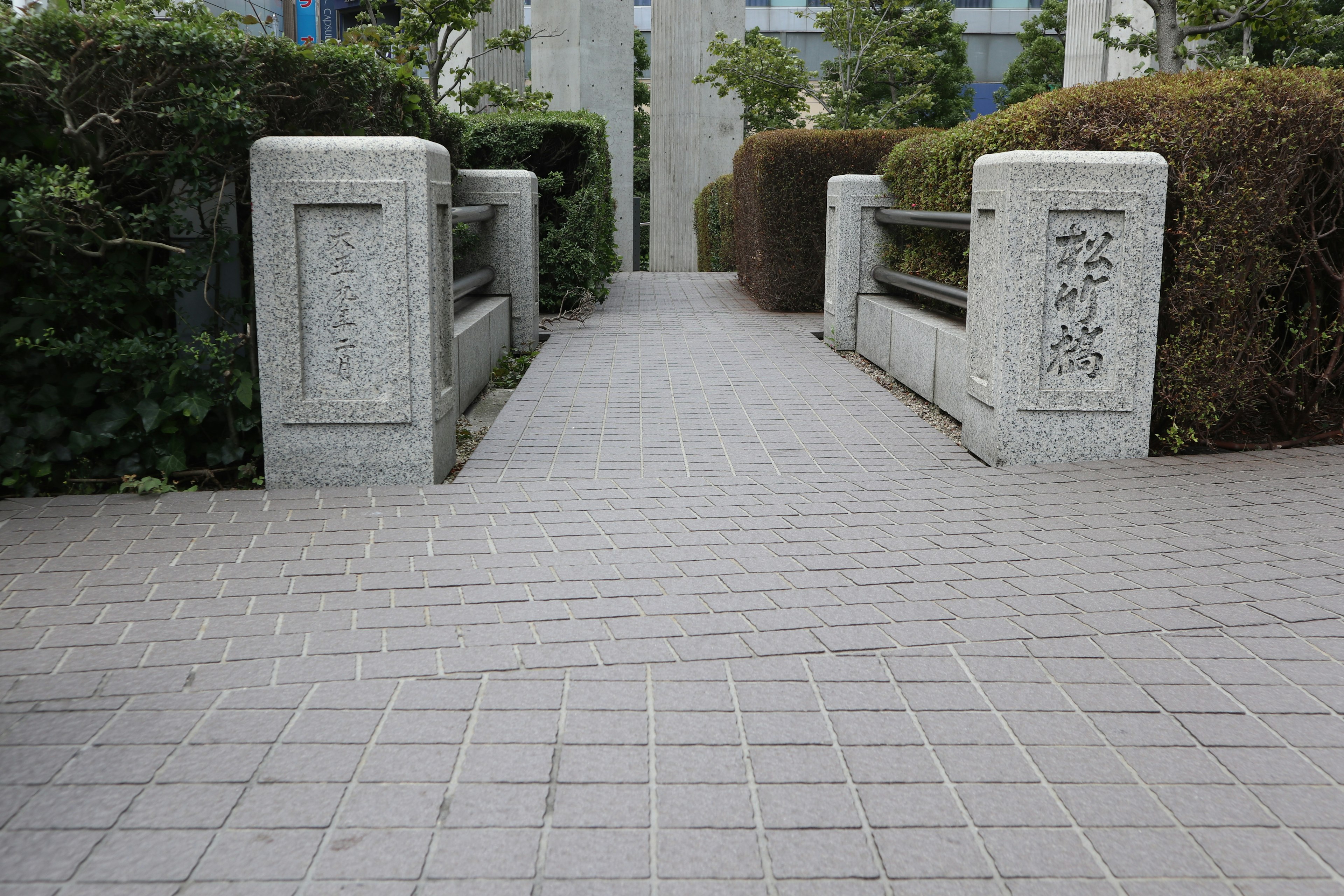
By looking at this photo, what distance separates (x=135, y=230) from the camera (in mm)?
5680

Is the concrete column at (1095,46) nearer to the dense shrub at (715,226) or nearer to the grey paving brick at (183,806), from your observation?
the dense shrub at (715,226)

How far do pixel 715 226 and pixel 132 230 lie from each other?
1691cm

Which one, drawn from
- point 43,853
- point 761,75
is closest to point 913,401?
point 43,853

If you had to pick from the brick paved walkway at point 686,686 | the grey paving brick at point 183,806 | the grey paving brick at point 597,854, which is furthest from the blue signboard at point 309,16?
the grey paving brick at point 597,854

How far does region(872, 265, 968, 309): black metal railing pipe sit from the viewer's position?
7.65 metres

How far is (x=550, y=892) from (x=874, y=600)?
212cm

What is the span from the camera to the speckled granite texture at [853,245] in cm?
1049

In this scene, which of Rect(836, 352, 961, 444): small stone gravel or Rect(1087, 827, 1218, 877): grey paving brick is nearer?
Rect(1087, 827, 1218, 877): grey paving brick

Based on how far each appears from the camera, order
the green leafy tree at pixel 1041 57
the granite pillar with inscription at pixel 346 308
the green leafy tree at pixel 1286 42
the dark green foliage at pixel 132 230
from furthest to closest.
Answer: the green leafy tree at pixel 1041 57 < the green leafy tree at pixel 1286 42 < the granite pillar with inscription at pixel 346 308 < the dark green foliage at pixel 132 230

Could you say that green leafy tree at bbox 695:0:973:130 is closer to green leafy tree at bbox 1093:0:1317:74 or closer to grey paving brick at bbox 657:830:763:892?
green leafy tree at bbox 1093:0:1317:74

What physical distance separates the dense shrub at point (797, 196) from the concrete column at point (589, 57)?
9859mm

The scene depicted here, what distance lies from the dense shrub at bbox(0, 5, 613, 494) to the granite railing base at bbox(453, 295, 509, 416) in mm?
1362

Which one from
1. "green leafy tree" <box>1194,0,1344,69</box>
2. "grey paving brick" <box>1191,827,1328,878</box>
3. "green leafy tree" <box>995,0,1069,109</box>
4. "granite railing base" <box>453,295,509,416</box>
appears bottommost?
"grey paving brick" <box>1191,827,1328,878</box>

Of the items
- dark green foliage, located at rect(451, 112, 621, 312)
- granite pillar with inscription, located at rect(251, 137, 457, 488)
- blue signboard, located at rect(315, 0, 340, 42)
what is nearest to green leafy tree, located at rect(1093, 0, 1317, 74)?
dark green foliage, located at rect(451, 112, 621, 312)
